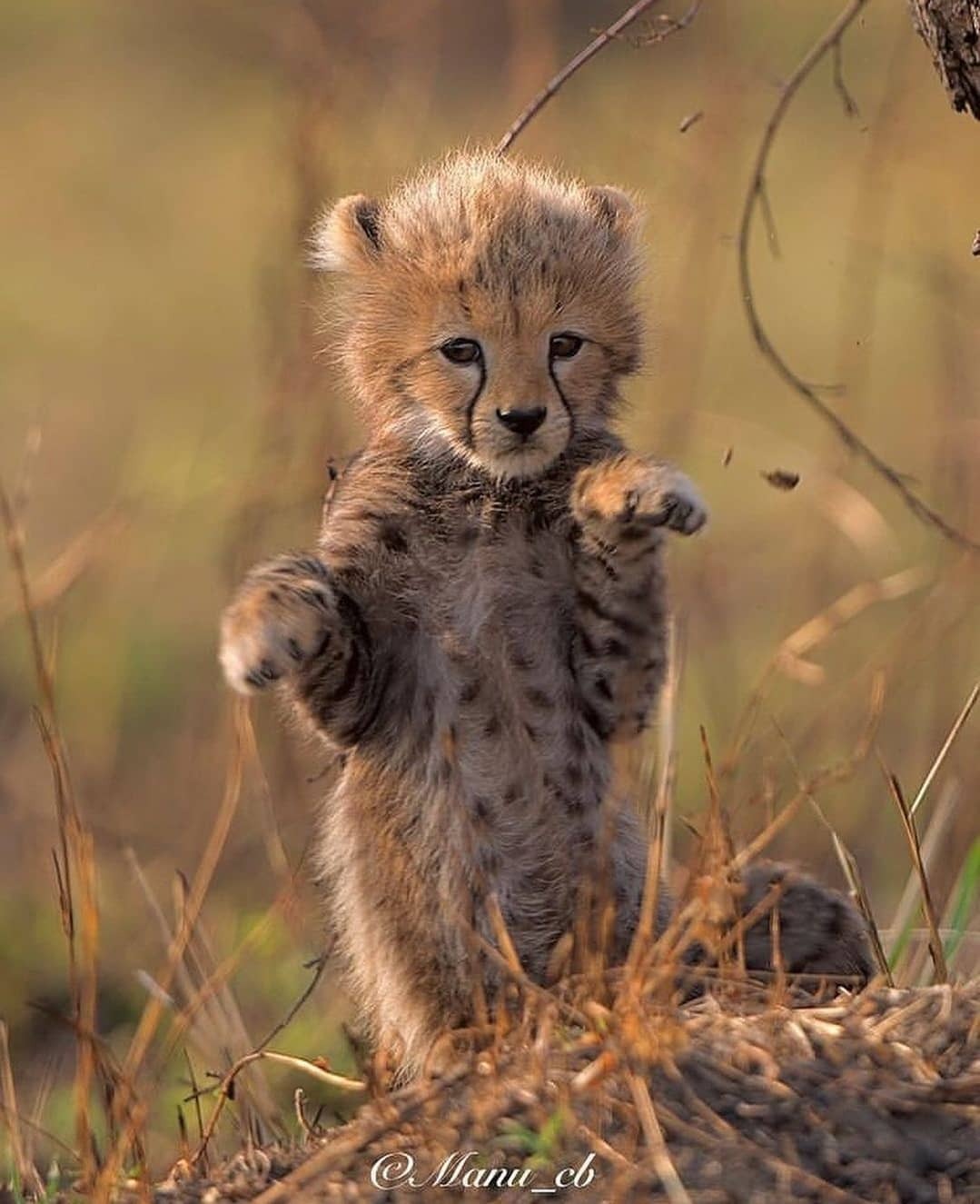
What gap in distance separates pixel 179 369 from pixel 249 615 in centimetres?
724

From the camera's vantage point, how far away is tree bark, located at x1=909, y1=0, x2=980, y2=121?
3.42 m

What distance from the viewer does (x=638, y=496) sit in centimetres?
323

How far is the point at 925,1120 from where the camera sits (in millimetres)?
2740

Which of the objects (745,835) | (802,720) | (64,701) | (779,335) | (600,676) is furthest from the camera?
(779,335)

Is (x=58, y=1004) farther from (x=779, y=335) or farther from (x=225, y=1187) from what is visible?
(x=779, y=335)

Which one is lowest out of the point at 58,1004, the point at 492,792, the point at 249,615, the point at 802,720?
the point at 58,1004

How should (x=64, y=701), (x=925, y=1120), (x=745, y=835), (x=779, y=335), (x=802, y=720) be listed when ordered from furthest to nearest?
(x=779, y=335), (x=64, y=701), (x=802, y=720), (x=745, y=835), (x=925, y=1120)

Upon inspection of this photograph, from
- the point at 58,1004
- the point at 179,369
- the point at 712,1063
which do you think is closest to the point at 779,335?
the point at 179,369

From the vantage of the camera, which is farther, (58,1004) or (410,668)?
(58,1004)

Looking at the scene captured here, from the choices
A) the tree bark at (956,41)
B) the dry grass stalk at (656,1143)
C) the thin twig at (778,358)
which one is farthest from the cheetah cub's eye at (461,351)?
the dry grass stalk at (656,1143)

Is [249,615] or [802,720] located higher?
[249,615]

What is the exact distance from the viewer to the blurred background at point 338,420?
5680mm

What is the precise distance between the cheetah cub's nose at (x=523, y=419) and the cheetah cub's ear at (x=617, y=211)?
0.48m

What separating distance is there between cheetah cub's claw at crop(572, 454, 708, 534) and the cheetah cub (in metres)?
0.09
